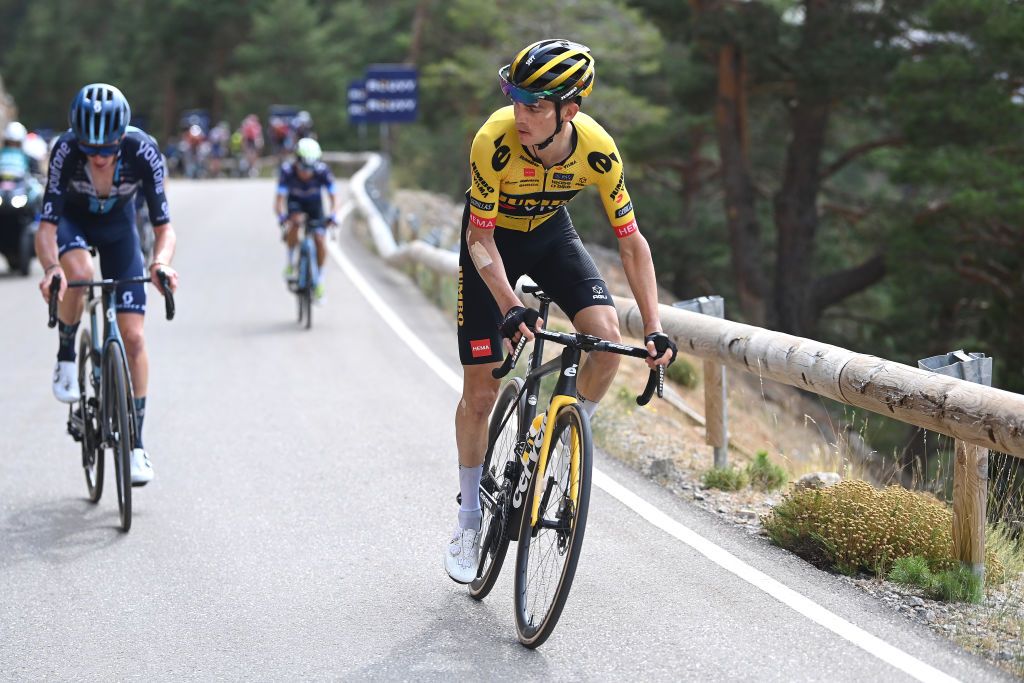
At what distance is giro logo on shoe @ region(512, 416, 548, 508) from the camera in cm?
520

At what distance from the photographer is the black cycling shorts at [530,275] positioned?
5605mm

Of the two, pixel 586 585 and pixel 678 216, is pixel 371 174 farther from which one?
pixel 586 585

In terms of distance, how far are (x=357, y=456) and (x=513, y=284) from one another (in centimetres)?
331

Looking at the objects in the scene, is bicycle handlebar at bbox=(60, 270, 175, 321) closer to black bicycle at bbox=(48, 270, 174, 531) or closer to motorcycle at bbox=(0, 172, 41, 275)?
black bicycle at bbox=(48, 270, 174, 531)

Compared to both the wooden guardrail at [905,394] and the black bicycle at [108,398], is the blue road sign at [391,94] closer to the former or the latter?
the wooden guardrail at [905,394]

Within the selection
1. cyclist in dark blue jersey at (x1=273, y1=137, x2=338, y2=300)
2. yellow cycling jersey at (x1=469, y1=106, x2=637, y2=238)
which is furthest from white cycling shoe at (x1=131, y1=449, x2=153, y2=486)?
cyclist in dark blue jersey at (x1=273, y1=137, x2=338, y2=300)

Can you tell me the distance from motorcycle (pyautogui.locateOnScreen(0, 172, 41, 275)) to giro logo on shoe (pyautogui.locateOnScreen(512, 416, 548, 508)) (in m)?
15.5

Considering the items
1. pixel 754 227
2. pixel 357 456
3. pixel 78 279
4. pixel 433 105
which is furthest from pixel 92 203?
pixel 433 105

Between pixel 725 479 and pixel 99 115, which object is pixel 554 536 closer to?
pixel 725 479

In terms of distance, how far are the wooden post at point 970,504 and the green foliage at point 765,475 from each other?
1.88 meters

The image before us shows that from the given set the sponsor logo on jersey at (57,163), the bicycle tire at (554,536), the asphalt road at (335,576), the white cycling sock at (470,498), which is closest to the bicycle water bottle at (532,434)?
the bicycle tire at (554,536)

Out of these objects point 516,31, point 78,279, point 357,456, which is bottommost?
point 357,456

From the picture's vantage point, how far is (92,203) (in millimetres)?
7332

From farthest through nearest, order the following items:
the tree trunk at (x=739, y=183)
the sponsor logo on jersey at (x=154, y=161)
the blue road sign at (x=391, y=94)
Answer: the blue road sign at (x=391, y=94) → the tree trunk at (x=739, y=183) → the sponsor logo on jersey at (x=154, y=161)
